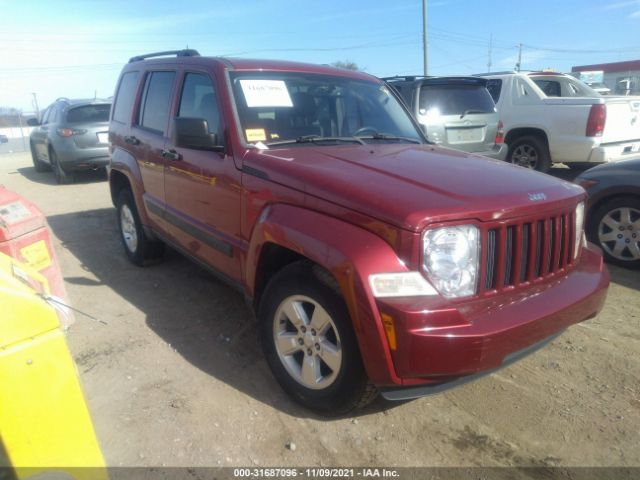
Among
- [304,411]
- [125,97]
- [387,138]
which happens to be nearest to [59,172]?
[125,97]

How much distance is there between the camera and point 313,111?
3.49 metres

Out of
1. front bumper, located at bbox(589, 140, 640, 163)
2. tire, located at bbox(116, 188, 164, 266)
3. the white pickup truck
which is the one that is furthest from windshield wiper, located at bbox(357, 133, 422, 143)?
front bumper, located at bbox(589, 140, 640, 163)

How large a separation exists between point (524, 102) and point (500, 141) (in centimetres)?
117

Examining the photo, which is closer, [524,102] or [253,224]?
[253,224]

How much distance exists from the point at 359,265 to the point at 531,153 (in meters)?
7.38

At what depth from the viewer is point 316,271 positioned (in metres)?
2.51

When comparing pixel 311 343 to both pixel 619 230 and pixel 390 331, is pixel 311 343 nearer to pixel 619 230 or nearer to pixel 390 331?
pixel 390 331

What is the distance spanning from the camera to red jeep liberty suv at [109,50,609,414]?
2135 mm

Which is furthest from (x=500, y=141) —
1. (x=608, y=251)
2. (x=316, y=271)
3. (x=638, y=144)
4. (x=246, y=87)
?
(x=316, y=271)

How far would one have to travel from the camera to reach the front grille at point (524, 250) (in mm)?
2299

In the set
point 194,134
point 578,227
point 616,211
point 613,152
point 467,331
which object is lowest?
point 616,211

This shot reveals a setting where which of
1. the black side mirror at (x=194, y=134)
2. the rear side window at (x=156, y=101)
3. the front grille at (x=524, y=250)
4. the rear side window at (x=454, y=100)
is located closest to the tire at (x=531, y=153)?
the rear side window at (x=454, y=100)

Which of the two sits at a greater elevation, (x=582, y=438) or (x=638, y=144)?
(x=638, y=144)

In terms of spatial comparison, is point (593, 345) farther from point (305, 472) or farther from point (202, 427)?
point (202, 427)
